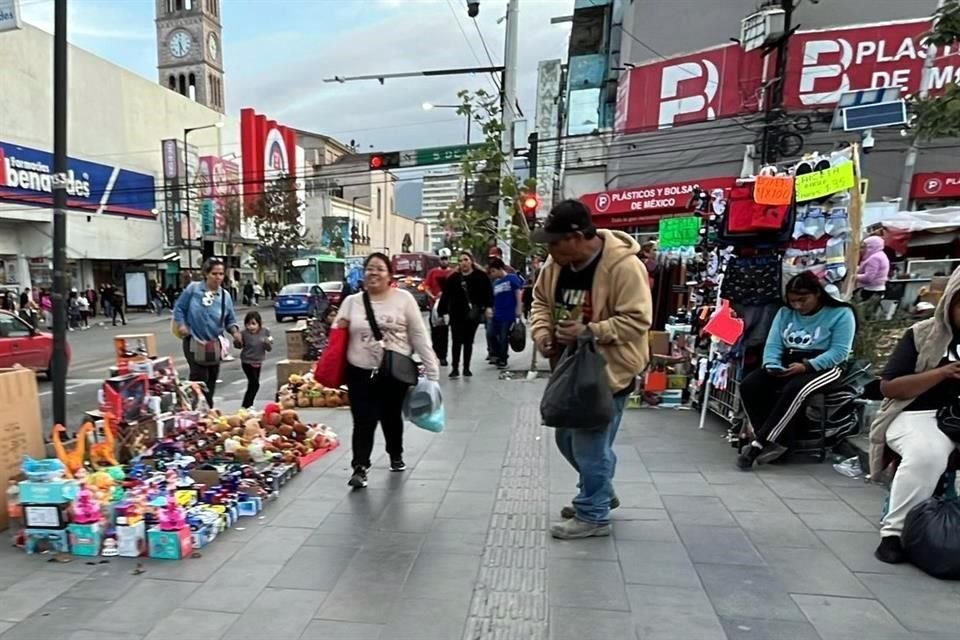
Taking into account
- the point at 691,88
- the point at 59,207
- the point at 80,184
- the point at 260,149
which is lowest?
the point at 59,207

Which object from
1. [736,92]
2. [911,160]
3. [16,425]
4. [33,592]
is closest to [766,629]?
[33,592]

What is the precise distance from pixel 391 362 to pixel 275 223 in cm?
3411

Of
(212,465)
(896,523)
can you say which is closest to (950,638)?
(896,523)

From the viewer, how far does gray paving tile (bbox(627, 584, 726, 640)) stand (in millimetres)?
2457

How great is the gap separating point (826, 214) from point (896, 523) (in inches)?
111

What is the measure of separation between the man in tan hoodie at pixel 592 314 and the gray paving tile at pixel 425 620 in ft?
2.96

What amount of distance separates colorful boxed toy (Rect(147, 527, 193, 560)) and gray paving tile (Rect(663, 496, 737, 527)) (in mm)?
2805

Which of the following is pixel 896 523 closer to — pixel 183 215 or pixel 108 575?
pixel 108 575

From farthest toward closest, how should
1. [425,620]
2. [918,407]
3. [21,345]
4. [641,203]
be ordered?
[641,203] < [21,345] < [918,407] < [425,620]

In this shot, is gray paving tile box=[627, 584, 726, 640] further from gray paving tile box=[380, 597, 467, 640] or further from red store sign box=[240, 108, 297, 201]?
red store sign box=[240, 108, 297, 201]

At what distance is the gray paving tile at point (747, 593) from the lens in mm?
2596

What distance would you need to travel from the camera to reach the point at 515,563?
10.2 ft

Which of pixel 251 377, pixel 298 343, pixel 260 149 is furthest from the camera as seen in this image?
pixel 260 149

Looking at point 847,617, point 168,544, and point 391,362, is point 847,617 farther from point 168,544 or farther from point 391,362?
point 168,544
